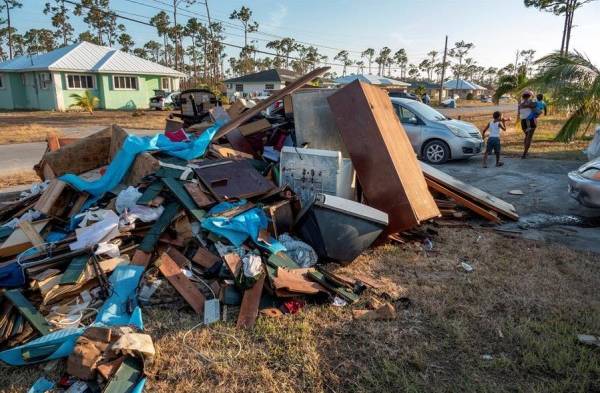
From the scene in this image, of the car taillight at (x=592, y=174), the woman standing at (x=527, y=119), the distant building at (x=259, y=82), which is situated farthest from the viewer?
the distant building at (x=259, y=82)

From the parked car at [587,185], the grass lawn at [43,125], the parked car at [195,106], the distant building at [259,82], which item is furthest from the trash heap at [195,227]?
the distant building at [259,82]

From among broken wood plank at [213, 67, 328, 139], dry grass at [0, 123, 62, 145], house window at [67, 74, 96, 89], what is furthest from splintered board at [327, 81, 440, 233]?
house window at [67, 74, 96, 89]

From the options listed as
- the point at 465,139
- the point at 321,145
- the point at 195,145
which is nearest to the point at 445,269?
the point at 321,145

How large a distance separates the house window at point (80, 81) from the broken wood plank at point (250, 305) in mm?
30468

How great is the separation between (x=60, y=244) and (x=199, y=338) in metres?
1.98

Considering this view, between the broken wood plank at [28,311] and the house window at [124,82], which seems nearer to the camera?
the broken wood plank at [28,311]

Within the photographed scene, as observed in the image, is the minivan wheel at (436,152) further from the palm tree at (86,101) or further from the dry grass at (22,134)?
the palm tree at (86,101)

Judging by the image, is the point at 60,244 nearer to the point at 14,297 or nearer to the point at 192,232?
the point at 14,297

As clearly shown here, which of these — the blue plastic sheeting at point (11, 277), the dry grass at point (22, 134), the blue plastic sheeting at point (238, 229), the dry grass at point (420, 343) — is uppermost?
the dry grass at point (22, 134)

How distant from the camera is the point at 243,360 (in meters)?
3.00

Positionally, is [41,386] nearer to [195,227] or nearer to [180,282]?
[180,282]

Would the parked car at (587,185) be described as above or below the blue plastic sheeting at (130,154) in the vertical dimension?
below

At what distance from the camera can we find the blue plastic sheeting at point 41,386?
8.82ft

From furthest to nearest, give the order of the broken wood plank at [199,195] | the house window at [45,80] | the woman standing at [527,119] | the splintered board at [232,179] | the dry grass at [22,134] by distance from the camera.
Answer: the house window at [45,80] < the dry grass at [22,134] < the woman standing at [527,119] < the splintered board at [232,179] < the broken wood plank at [199,195]
